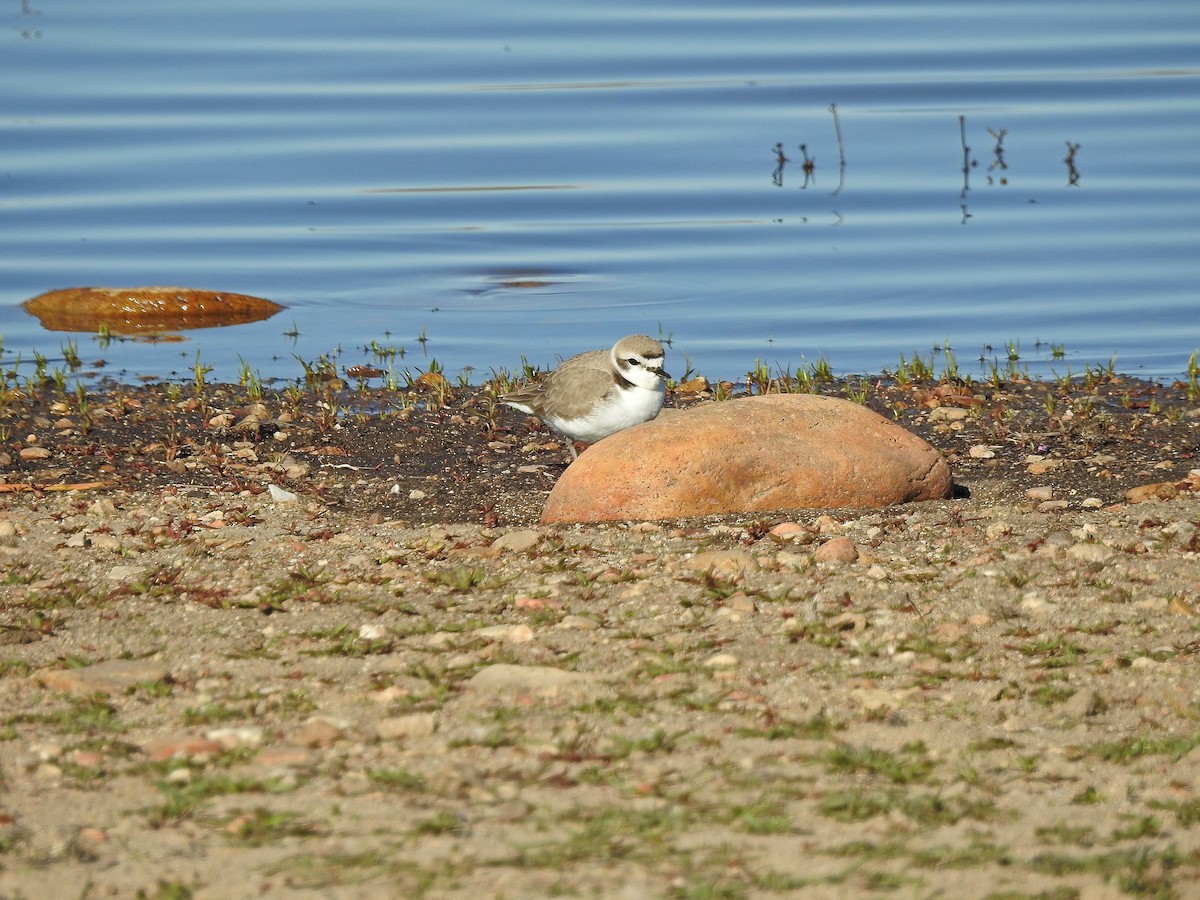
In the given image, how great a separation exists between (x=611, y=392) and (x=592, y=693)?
3912mm

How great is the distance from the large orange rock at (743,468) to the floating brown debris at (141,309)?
7334 millimetres

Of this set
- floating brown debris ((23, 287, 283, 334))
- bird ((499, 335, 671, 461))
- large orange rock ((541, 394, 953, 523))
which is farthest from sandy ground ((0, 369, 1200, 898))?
floating brown debris ((23, 287, 283, 334))

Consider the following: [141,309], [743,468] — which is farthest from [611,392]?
[141,309]

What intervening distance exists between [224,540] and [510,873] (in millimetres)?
3959

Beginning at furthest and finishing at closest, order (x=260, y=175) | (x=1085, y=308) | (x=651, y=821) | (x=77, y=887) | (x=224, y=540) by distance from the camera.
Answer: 1. (x=260, y=175)
2. (x=1085, y=308)
3. (x=224, y=540)
4. (x=651, y=821)
5. (x=77, y=887)

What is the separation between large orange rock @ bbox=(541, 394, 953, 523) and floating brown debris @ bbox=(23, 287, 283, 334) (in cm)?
733

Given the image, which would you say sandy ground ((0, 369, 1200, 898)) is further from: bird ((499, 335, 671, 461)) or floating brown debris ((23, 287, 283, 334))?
floating brown debris ((23, 287, 283, 334))

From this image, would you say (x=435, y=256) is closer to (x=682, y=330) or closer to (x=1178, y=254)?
(x=682, y=330)

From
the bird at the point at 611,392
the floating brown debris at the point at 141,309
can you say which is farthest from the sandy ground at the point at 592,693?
the floating brown debris at the point at 141,309

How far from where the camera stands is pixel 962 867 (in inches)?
174

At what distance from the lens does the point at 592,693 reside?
5.72m

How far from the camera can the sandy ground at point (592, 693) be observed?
14.7 ft

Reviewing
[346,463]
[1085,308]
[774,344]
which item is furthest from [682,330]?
[346,463]

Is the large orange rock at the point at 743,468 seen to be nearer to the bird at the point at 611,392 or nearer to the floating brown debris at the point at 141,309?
the bird at the point at 611,392
